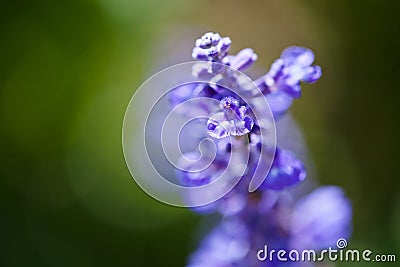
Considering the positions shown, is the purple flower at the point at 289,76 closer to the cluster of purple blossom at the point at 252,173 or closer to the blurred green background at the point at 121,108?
the cluster of purple blossom at the point at 252,173

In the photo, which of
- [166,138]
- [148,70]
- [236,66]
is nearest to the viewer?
[236,66]

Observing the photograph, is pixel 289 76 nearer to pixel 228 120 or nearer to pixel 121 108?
pixel 228 120

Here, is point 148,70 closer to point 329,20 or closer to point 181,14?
point 181,14

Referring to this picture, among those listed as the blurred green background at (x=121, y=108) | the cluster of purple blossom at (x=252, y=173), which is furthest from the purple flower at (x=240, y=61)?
the blurred green background at (x=121, y=108)

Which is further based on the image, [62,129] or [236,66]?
[62,129]

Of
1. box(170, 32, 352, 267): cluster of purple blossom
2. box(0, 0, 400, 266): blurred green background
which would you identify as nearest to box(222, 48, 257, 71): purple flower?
box(170, 32, 352, 267): cluster of purple blossom

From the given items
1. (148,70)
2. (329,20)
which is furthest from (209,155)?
(329,20)
